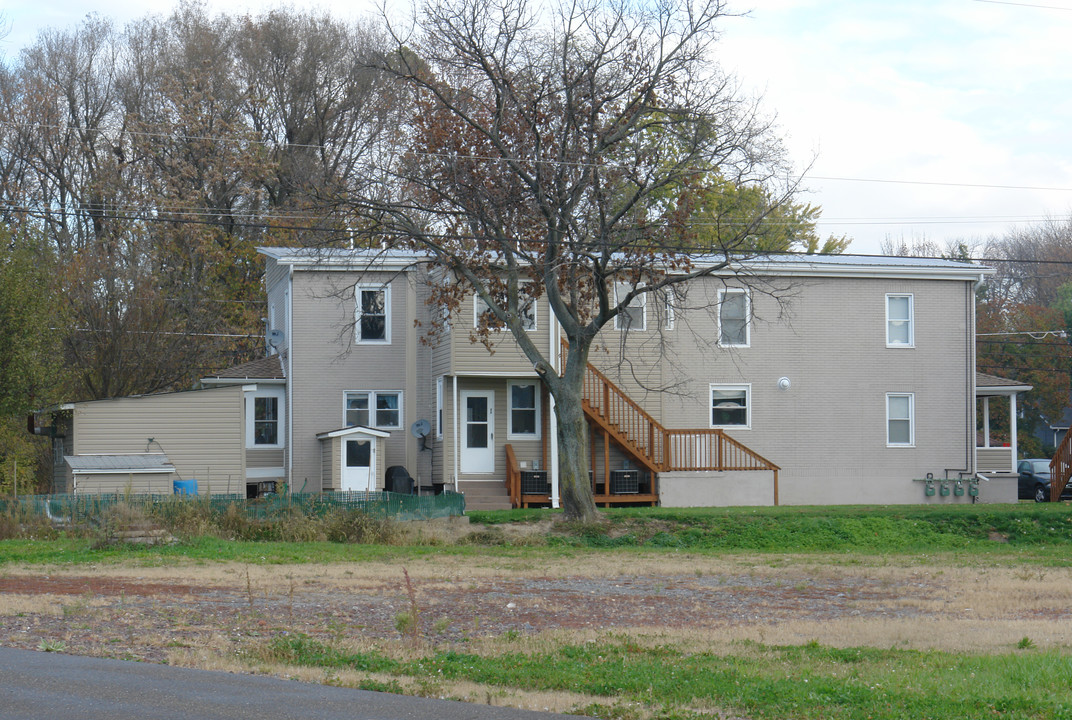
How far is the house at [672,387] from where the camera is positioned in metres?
30.7

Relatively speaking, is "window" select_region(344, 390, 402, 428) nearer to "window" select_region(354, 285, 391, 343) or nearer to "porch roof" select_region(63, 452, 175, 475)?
"window" select_region(354, 285, 391, 343)

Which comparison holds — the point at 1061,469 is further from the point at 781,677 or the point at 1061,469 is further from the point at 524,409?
the point at 781,677

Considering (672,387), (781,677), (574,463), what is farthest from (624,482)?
(781,677)

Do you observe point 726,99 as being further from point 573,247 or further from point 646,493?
point 646,493

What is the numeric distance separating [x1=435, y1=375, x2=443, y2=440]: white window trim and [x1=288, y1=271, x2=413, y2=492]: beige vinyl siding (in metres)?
1.21

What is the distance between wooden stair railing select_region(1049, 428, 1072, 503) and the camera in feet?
104

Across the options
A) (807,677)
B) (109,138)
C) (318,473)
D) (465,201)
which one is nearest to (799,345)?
(465,201)

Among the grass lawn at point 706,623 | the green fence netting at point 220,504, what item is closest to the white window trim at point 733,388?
the grass lawn at point 706,623

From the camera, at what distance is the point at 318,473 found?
31359 millimetres

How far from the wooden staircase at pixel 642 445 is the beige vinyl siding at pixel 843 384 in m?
1.55

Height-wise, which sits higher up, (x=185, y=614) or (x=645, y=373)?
(x=645, y=373)

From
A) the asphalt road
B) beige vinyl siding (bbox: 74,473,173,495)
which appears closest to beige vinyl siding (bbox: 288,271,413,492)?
beige vinyl siding (bbox: 74,473,173,495)

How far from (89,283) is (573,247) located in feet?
56.7

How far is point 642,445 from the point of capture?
30.2 meters
